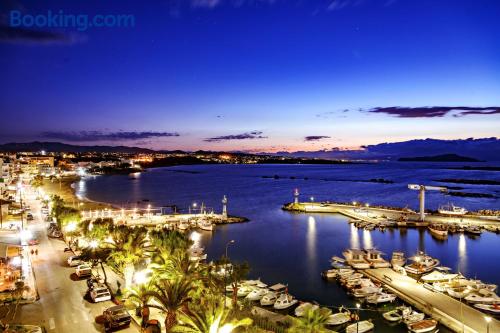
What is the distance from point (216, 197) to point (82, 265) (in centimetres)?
7181

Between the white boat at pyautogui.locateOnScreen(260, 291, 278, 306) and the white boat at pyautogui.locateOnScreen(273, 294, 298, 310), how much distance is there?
0.38 metres

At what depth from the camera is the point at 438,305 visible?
24156 mm

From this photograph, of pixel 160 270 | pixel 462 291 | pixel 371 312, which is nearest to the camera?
pixel 160 270

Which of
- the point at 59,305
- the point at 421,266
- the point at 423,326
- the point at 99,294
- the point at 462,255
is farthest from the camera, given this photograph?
the point at 462,255

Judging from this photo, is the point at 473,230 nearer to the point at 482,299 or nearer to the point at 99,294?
the point at 482,299

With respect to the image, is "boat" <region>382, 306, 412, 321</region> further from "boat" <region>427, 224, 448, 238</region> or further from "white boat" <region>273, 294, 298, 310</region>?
"boat" <region>427, 224, 448, 238</region>

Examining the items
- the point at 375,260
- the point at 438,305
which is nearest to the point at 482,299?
the point at 438,305

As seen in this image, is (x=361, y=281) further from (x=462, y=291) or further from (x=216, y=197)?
(x=216, y=197)

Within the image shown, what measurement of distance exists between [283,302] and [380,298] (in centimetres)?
643

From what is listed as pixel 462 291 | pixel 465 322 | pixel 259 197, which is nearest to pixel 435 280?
pixel 462 291

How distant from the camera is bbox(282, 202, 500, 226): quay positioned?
180 ft

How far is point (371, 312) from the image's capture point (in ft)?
80.8

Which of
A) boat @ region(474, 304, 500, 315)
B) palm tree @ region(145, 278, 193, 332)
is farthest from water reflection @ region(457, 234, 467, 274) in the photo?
palm tree @ region(145, 278, 193, 332)

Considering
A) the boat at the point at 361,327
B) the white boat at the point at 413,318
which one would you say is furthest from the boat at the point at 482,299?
the boat at the point at 361,327
